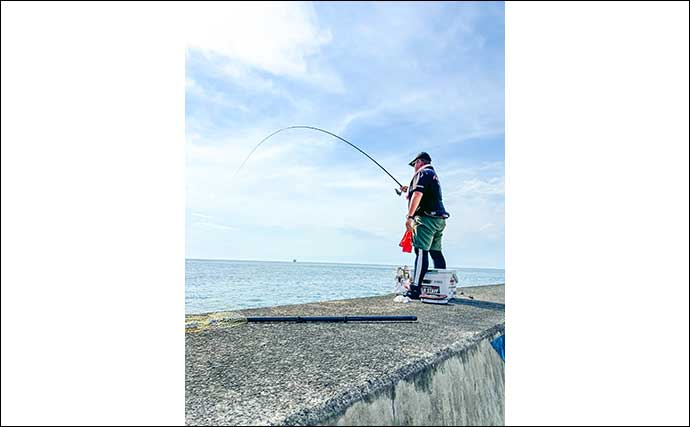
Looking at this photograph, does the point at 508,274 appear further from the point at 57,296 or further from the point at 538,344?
the point at 57,296

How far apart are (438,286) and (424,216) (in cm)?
45

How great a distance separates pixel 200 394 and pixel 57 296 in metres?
0.77

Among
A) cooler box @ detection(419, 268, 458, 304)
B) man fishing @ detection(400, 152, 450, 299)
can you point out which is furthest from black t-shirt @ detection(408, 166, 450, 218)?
cooler box @ detection(419, 268, 458, 304)

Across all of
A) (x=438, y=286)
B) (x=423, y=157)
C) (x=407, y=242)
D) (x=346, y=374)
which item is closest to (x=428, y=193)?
(x=423, y=157)

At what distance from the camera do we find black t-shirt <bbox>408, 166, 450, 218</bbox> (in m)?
2.48

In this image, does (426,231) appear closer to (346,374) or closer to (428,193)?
(428,193)

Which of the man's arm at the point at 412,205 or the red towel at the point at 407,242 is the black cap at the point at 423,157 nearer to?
the man's arm at the point at 412,205

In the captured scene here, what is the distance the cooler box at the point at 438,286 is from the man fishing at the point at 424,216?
4 cm

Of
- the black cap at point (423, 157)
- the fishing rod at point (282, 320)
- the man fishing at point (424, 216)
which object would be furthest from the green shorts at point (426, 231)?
the fishing rod at point (282, 320)

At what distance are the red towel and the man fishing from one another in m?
0.03

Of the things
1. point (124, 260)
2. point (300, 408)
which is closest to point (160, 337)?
point (124, 260)

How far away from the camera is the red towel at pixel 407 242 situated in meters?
2.68

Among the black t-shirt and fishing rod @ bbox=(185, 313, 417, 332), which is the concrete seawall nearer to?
fishing rod @ bbox=(185, 313, 417, 332)

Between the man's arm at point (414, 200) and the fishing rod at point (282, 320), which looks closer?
the fishing rod at point (282, 320)
